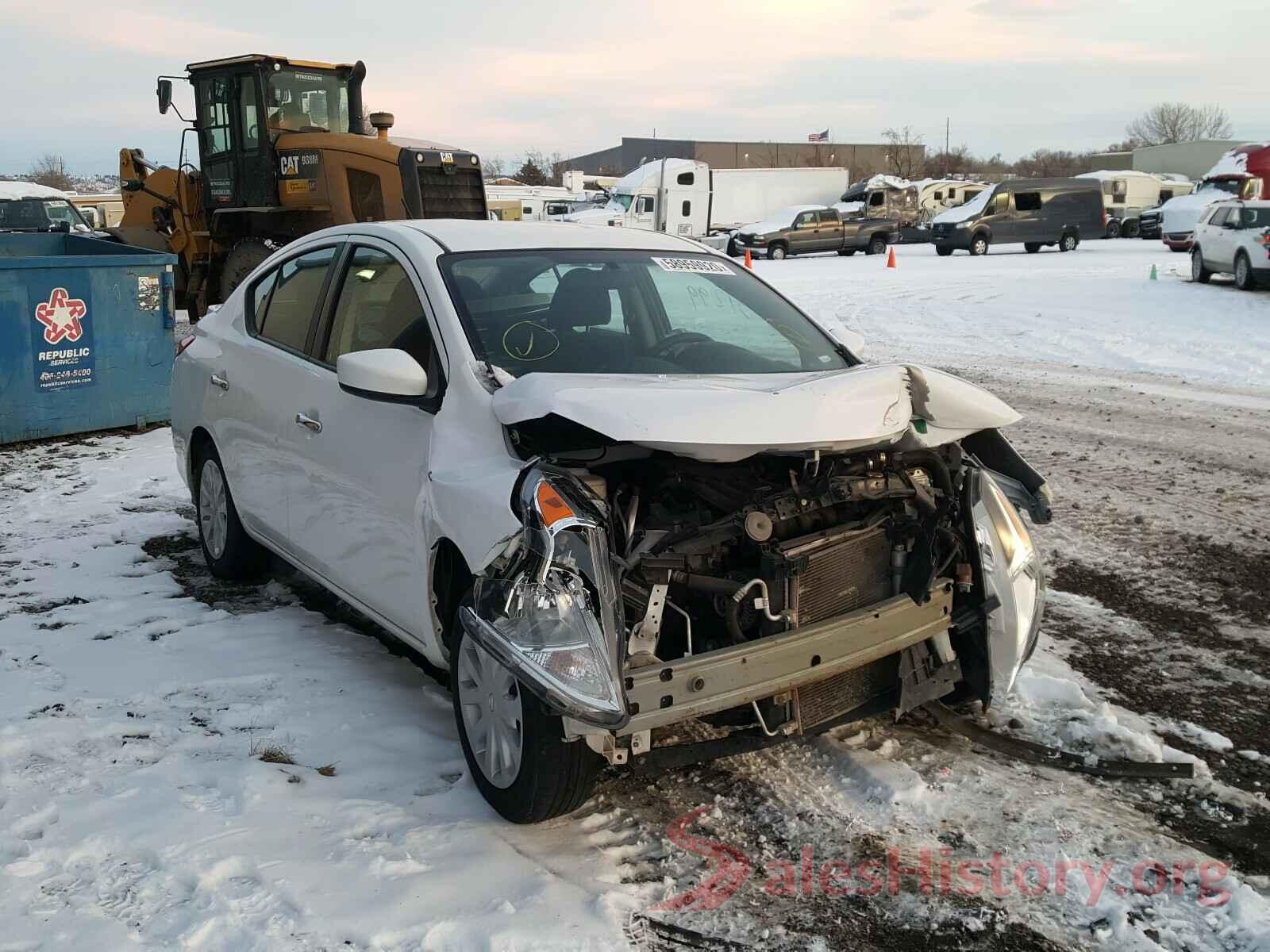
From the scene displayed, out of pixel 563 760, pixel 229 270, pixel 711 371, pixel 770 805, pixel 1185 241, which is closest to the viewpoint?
pixel 563 760

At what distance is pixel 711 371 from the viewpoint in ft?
14.0

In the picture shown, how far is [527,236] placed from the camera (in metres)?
4.75

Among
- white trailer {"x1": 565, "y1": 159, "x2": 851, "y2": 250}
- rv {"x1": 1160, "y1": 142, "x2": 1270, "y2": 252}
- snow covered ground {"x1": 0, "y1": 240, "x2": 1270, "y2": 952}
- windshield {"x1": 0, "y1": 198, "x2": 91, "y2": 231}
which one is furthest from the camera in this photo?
white trailer {"x1": 565, "y1": 159, "x2": 851, "y2": 250}

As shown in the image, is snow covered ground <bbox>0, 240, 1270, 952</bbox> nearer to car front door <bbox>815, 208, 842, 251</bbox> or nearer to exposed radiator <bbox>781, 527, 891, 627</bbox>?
exposed radiator <bbox>781, 527, 891, 627</bbox>

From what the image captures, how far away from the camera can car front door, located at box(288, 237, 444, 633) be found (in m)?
3.96

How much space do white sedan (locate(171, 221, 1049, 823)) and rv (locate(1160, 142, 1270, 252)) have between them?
28403 millimetres

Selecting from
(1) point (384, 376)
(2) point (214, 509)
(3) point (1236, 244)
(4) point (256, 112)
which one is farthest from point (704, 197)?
(1) point (384, 376)

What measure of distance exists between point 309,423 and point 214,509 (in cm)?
156

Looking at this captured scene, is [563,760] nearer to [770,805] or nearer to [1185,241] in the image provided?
[770,805]

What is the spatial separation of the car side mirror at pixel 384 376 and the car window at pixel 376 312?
0.17m

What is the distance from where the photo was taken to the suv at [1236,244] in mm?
18391

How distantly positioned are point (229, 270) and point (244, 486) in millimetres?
9778

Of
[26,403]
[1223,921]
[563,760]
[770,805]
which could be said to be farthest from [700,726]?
[26,403]

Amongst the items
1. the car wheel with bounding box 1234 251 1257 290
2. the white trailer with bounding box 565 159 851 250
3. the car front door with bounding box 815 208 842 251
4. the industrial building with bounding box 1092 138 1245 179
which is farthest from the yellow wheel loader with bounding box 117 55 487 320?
A: the industrial building with bounding box 1092 138 1245 179
